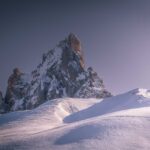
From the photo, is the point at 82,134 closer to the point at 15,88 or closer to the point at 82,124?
the point at 82,124

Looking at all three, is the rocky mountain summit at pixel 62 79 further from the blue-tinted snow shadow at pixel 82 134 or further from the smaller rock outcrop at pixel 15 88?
the blue-tinted snow shadow at pixel 82 134

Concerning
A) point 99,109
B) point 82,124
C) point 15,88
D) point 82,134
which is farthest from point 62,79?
point 82,134

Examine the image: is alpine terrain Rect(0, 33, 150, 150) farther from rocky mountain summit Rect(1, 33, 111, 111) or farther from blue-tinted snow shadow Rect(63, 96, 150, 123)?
rocky mountain summit Rect(1, 33, 111, 111)

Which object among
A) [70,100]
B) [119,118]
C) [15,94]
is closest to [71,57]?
[15,94]

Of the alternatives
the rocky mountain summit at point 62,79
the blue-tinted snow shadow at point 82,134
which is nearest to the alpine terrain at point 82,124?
the blue-tinted snow shadow at point 82,134

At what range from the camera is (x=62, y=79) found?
95.4 metres

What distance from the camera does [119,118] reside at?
52.2 ft

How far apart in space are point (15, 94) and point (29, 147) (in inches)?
4120

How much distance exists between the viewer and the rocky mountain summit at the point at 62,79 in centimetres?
8956

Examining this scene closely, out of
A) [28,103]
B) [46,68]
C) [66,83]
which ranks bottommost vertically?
[28,103]

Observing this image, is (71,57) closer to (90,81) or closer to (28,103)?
(90,81)

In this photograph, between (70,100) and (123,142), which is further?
(70,100)

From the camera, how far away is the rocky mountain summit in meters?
89.6

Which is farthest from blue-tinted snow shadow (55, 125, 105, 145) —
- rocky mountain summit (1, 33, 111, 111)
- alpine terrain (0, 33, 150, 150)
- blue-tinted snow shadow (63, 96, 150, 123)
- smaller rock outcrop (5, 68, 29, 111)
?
smaller rock outcrop (5, 68, 29, 111)
